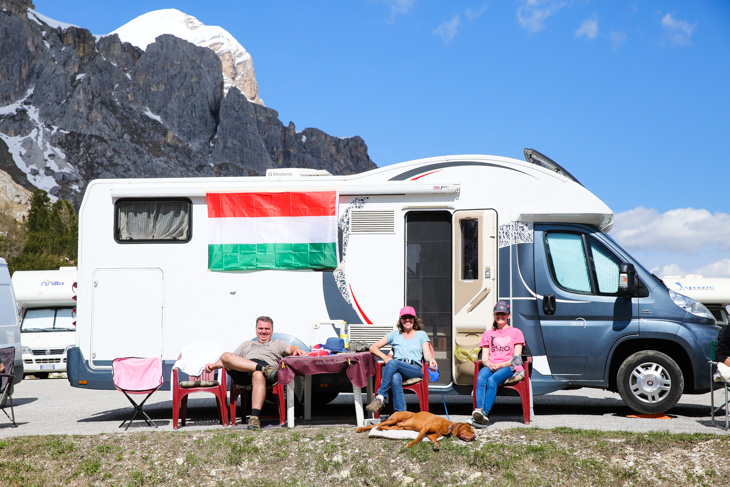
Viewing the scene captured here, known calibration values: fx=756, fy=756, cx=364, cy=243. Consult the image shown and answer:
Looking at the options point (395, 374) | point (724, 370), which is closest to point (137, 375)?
point (395, 374)

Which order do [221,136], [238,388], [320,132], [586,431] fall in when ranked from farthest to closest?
[320,132]
[221,136]
[238,388]
[586,431]

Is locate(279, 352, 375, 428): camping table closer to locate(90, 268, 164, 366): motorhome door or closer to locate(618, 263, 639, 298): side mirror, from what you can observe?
locate(90, 268, 164, 366): motorhome door

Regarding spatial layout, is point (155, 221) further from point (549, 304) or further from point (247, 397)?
Result: point (549, 304)

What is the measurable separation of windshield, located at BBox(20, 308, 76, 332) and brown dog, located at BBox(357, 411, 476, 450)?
12.7 metres

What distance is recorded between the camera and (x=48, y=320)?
17547 millimetres

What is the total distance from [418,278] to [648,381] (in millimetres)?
2764

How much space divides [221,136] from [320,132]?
76.4 feet

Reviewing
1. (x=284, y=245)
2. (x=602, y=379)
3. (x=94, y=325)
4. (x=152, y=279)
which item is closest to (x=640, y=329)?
(x=602, y=379)

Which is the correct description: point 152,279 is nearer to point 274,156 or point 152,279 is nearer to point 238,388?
point 238,388

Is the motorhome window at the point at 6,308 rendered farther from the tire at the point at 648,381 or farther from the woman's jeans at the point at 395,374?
the tire at the point at 648,381

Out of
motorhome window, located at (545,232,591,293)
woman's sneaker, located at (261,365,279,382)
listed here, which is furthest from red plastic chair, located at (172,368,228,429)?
motorhome window, located at (545,232,591,293)

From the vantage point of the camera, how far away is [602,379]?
8328mm

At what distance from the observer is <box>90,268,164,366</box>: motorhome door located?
340 inches

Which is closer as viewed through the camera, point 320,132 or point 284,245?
point 284,245
